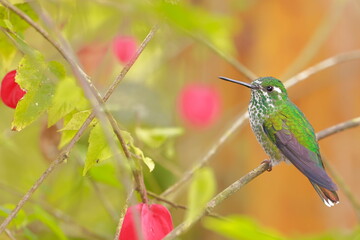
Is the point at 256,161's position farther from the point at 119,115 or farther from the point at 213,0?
the point at 119,115

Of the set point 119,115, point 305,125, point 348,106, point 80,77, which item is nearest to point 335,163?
point 348,106

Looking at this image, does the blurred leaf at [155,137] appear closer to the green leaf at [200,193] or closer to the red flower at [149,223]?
the red flower at [149,223]

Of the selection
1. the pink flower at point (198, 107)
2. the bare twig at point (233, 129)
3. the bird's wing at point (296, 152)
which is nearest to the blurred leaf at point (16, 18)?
the bare twig at point (233, 129)

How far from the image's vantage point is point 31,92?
2.38ft

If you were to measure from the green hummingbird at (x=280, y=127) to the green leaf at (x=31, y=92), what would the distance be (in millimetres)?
365

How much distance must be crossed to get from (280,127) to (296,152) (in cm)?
10

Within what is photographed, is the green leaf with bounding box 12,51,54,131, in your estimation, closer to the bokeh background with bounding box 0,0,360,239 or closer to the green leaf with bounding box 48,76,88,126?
the green leaf with bounding box 48,76,88,126

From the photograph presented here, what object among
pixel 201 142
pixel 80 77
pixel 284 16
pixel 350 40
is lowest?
pixel 80 77

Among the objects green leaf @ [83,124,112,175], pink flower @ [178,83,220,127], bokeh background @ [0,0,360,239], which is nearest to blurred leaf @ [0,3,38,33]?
green leaf @ [83,124,112,175]

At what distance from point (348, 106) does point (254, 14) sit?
500 millimetres

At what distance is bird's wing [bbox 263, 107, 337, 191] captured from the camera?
918 mm

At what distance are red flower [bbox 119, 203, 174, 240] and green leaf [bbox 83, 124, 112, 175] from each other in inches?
2.6

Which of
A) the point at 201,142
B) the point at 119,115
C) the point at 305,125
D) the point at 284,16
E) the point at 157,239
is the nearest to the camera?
the point at 157,239

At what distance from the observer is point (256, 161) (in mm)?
2420
